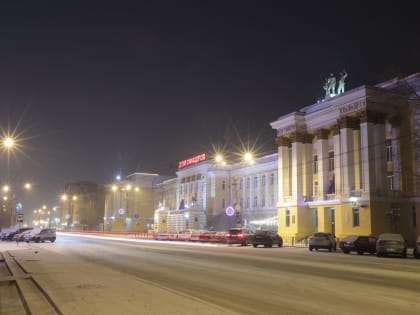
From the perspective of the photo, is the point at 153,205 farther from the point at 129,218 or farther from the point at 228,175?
the point at 228,175

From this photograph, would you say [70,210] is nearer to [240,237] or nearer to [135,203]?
[135,203]

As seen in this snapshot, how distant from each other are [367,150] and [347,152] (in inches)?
108

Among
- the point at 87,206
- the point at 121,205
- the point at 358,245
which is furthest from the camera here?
the point at 87,206

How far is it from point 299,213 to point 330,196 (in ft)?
16.3

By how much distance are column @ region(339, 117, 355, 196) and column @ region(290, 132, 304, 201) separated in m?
7.76

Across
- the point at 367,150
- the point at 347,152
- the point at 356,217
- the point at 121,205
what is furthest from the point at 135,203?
the point at 367,150

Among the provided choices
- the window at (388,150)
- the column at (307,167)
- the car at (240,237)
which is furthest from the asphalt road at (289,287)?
the column at (307,167)

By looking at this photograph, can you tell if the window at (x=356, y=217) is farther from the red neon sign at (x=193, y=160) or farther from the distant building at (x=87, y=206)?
the distant building at (x=87, y=206)

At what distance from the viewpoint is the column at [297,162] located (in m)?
58.3

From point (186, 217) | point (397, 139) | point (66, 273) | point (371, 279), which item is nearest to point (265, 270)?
point (371, 279)

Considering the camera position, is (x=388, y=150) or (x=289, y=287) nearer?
(x=289, y=287)

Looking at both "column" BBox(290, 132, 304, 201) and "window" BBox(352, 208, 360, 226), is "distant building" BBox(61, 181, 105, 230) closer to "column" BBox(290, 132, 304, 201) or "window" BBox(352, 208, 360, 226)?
"column" BBox(290, 132, 304, 201)

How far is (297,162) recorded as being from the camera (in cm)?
5944

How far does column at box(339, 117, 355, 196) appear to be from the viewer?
50844 millimetres
